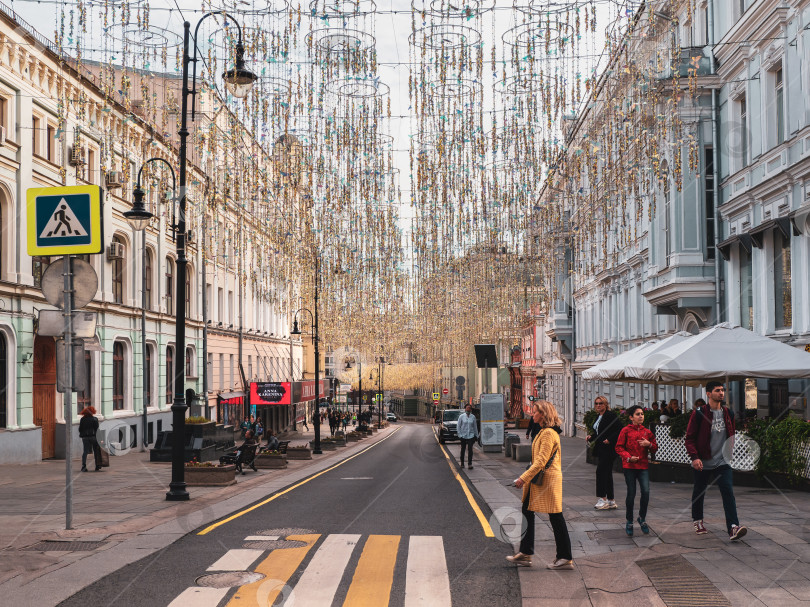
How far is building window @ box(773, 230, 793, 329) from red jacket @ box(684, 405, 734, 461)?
11.9 m

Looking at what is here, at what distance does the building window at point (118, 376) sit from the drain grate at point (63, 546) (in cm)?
2419

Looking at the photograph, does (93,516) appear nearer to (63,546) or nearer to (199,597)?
(63,546)

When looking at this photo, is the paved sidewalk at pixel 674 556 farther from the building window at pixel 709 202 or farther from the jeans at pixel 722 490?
the building window at pixel 709 202

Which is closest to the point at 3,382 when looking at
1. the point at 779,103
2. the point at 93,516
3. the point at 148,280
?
the point at 93,516

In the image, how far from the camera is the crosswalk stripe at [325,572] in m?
7.75

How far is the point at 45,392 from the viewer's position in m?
28.2

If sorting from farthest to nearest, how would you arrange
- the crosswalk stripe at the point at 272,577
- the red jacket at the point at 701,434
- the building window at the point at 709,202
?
the building window at the point at 709,202, the red jacket at the point at 701,434, the crosswalk stripe at the point at 272,577

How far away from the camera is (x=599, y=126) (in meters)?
21.4

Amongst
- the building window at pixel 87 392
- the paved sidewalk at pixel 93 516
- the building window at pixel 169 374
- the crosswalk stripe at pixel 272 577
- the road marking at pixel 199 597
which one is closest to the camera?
the road marking at pixel 199 597

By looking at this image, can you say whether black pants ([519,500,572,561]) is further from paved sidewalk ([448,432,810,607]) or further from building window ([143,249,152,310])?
building window ([143,249,152,310])

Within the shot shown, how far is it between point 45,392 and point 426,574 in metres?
23.0

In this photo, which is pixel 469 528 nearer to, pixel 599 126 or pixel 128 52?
pixel 128 52

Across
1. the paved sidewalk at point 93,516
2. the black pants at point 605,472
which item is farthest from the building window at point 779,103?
the paved sidewalk at point 93,516

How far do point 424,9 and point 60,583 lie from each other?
32.9 ft
